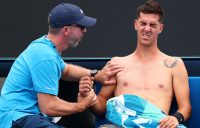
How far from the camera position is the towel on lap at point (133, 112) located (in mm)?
3943

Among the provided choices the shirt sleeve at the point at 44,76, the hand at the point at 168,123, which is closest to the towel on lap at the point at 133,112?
the hand at the point at 168,123

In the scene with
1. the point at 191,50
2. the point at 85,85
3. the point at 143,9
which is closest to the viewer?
the point at 85,85

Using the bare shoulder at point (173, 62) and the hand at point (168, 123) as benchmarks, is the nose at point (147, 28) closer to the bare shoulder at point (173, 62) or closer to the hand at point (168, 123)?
the bare shoulder at point (173, 62)

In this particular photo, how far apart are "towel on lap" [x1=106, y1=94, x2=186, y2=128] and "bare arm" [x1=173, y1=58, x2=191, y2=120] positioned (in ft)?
0.54

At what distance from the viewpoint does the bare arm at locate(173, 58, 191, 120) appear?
4.11 meters

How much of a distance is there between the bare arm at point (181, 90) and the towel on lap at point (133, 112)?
0.54ft

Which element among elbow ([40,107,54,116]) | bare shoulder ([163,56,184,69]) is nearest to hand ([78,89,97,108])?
elbow ([40,107,54,116])

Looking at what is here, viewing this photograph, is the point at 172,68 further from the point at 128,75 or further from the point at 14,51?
the point at 14,51

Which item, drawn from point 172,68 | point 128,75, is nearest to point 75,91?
point 128,75

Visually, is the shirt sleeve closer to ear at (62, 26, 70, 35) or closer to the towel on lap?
ear at (62, 26, 70, 35)

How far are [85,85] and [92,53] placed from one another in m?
0.99

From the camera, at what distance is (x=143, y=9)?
13.8ft

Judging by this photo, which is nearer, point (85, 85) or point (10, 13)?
point (85, 85)

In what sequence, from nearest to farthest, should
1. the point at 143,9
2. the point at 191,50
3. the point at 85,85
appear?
1. the point at 85,85
2. the point at 143,9
3. the point at 191,50
